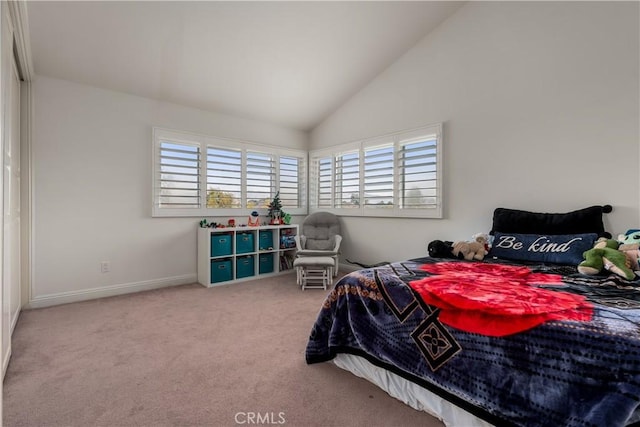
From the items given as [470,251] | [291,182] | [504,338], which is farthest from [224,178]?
[504,338]

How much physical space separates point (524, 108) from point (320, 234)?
9.19 ft

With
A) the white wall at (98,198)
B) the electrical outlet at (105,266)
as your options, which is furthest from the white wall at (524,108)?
the electrical outlet at (105,266)

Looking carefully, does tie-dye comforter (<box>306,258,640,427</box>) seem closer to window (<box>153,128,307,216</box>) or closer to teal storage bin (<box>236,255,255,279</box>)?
teal storage bin (<box>236,255,255,279</box>)

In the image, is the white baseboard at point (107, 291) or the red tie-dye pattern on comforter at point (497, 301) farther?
the white baseboard at point (107, 291)

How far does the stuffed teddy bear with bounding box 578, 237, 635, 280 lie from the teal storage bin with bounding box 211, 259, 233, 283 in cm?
352

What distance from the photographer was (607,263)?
6.46ft

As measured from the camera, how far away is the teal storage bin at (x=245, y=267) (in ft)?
→ 13.6

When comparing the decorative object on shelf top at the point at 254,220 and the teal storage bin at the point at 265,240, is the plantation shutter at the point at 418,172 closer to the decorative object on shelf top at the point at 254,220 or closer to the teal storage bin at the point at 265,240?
the teal storage bin at the point at 265,240

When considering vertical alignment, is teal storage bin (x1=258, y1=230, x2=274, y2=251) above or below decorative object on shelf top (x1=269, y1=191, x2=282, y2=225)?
below

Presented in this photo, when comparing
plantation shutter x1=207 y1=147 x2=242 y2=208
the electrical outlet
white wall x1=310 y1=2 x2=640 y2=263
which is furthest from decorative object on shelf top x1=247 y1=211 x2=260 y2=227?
white wall x1=310 y1=2 x2=640 y2=263

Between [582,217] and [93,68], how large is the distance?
458cm

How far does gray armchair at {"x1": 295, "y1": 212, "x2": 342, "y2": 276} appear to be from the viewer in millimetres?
4340

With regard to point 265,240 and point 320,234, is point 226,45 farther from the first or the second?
point 320,234

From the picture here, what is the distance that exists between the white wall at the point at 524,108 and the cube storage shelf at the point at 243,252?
1.51 meters
